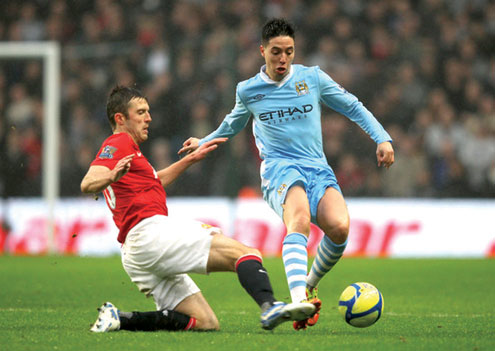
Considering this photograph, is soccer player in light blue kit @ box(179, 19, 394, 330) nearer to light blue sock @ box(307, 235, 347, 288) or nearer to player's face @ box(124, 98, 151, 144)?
light blue sock @ box(307, 235, 347, 288)

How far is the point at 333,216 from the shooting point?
20.0ft

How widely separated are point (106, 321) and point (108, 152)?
1094 millimetres

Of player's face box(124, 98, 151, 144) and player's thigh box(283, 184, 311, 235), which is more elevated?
player's face box(124, 98, 151, 144)

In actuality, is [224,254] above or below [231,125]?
below

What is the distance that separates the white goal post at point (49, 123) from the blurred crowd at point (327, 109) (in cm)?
27

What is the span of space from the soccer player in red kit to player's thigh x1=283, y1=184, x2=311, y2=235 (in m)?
0.46

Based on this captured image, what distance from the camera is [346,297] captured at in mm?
5820

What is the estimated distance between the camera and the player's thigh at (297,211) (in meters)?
5.79

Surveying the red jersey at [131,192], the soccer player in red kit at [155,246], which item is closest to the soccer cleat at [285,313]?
the soccer player in red kit at [155,246]

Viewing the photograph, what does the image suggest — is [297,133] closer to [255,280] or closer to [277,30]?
[277,30]

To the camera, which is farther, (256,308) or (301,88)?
(256,308)

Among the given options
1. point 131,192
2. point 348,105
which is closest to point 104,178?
point 131,192

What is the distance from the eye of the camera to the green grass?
5148 mm

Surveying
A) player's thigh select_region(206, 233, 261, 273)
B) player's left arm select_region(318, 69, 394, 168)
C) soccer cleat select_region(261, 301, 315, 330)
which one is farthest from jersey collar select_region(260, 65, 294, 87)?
soccer cleat select_region(261, 301, 315, 330)
